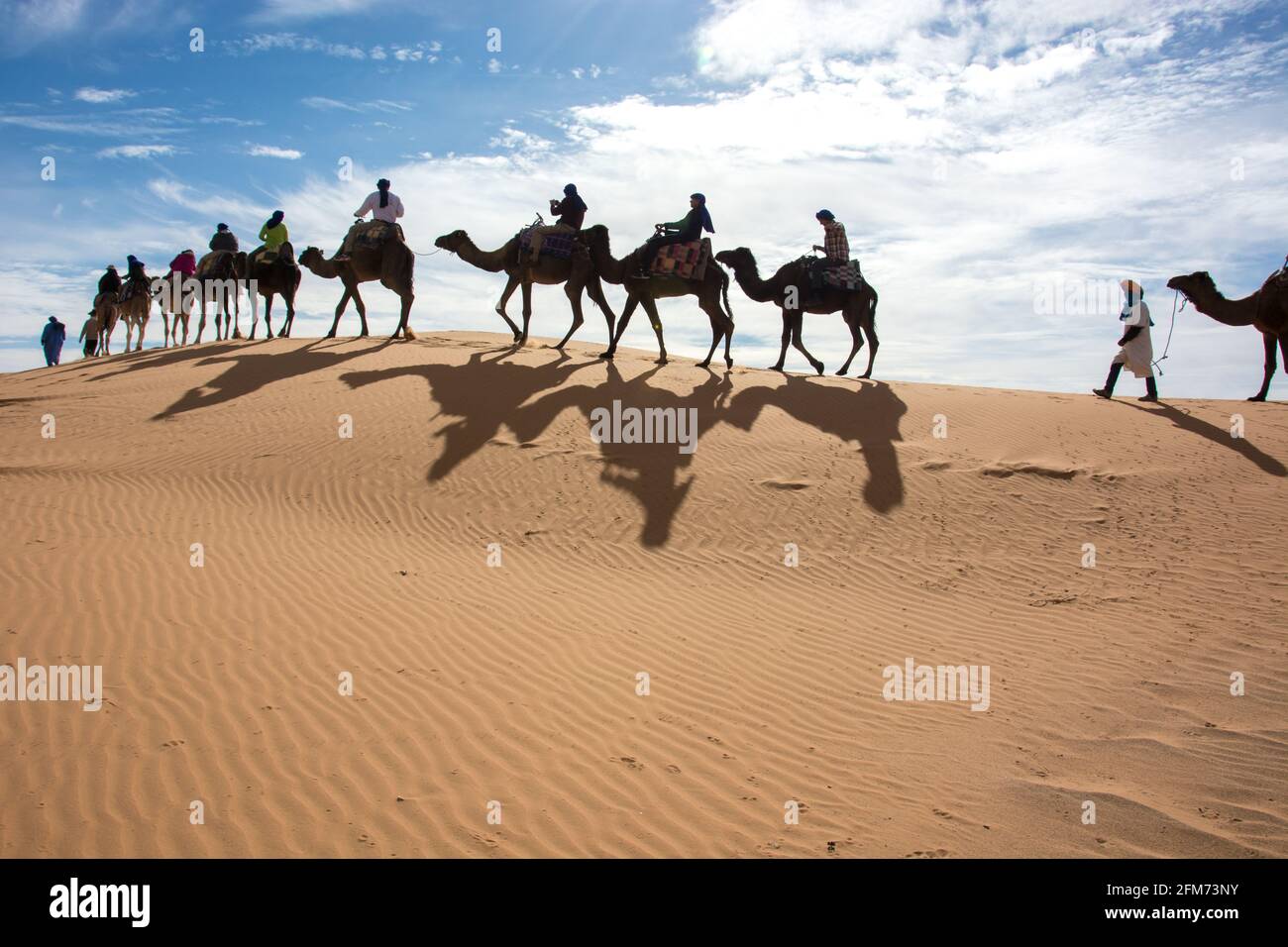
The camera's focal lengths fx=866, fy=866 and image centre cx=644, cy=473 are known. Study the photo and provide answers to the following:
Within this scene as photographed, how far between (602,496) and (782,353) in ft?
25.6

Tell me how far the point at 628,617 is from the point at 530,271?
36.8 feet

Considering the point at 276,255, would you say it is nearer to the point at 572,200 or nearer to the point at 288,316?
the point at 288,316

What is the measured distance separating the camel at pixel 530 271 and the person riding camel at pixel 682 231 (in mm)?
1496

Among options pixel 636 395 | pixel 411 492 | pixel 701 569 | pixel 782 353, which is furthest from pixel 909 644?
pixel 782 353

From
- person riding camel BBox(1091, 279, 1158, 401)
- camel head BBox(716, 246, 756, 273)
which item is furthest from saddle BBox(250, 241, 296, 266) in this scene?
person riding camel BBox(1091, 279, 1158, 401)

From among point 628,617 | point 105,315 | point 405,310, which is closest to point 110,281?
point 105,315

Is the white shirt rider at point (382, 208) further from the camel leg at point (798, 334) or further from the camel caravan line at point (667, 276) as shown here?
the camel leg at point (798, 334)

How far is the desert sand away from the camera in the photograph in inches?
199

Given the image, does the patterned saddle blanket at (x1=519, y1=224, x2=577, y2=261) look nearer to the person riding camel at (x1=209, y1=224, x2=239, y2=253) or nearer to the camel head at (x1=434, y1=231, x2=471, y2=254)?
the camel head at (x1=434, y1=231, x2=471, y2=254)

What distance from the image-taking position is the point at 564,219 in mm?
17984
